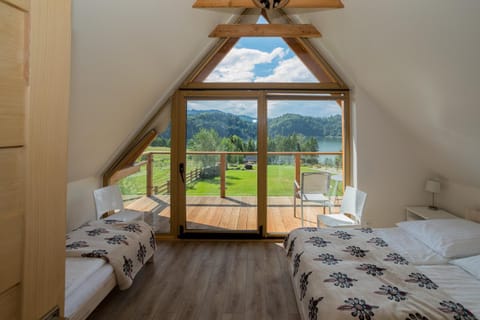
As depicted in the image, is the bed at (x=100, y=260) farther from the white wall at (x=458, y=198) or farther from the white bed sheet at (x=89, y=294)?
the white wall at (x=458, y=198)

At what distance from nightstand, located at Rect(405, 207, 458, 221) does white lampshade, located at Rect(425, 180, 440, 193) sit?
0.25m

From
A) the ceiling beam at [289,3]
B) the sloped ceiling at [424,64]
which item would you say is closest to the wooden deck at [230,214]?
the sloped ceiling at [424,64]

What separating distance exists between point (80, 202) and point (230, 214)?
1.93 meters

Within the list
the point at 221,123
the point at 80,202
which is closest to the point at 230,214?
the point at 221,123

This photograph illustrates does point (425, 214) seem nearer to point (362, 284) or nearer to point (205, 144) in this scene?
point (362, 284)

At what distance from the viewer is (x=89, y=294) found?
1.71 metres

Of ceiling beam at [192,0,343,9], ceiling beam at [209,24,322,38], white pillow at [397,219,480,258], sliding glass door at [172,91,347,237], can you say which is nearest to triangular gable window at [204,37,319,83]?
sliding glass door at [172,91,347,237]

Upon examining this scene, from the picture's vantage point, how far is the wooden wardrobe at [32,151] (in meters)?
0.45

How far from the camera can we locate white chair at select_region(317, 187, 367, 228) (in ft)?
9.91

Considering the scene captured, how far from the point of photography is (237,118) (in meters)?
3.64

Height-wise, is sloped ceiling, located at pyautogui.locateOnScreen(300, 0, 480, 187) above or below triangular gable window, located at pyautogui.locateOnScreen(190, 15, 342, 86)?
below

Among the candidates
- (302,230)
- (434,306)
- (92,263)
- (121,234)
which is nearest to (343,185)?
(302,230)

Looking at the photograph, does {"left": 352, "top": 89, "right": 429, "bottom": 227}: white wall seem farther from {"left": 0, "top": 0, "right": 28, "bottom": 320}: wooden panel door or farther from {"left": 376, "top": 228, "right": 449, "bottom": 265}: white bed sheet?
{"left": 0, "top": 0, "right": 28, "bottom": 320}: wooden panel door

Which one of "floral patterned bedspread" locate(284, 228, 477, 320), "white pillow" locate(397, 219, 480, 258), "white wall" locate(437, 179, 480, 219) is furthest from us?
"white wall" locate(437, 179, 480, 219)
